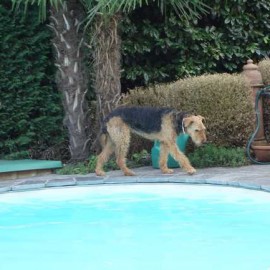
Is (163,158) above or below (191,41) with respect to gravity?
below

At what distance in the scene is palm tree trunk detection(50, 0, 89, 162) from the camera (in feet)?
31.3

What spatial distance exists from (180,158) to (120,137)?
0.82 metres

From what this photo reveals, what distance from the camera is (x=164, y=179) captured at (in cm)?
806

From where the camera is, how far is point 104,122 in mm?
8625

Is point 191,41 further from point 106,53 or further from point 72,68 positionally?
point 72,68

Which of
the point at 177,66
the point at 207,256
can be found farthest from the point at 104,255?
the point at 177,66

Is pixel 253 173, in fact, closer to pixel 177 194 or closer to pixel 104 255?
pixel 177 194

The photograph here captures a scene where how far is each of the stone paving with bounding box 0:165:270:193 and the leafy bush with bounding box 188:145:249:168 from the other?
0.64 feet

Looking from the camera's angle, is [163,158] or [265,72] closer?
[163,158]

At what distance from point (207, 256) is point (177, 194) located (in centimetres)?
257

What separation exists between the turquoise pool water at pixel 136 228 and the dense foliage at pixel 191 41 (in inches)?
143

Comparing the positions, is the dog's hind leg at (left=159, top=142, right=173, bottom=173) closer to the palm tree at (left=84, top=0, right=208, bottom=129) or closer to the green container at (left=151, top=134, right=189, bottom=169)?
the green container at (left=151, top=134, right=189, bottom=169)

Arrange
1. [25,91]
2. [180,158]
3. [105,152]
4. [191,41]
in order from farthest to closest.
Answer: [191,41], [25,91], [105,152], [180,158]

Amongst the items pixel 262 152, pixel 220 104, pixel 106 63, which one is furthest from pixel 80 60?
pixel 262 152
